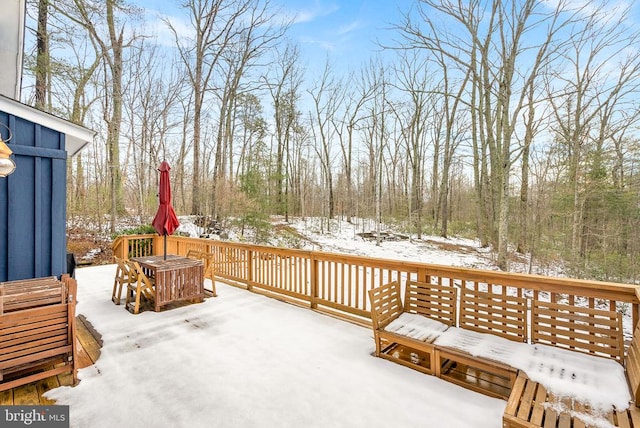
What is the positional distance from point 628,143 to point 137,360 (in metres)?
13.4

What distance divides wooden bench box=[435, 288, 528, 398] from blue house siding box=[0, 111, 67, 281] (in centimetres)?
474

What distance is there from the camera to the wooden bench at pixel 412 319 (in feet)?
9.21

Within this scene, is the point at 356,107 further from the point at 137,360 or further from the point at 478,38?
the point at 137,360

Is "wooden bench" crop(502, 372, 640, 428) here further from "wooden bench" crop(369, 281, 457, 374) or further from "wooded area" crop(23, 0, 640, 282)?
"wooded area" crop(23, 0, 640, 282)

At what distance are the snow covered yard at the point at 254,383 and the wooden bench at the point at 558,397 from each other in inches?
16.5

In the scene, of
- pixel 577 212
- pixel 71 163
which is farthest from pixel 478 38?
pixel 71 163

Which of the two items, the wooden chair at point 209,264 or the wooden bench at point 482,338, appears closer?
the wooden bench at point 482,338

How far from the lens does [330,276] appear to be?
4.37 meters

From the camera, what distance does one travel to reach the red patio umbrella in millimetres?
4938

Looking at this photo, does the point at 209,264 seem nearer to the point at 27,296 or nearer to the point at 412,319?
the point at 27,296

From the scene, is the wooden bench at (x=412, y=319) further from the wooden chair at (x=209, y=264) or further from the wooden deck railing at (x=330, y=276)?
the wooden chair at (x=209, y=264)

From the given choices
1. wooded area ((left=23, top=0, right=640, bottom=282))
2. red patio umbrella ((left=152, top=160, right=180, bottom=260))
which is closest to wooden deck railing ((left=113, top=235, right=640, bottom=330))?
red patio umbrella ((left=152, top=160, right=180, bottom=260))

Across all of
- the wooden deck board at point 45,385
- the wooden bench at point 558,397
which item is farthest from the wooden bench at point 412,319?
the wooden deck board at point 45,385

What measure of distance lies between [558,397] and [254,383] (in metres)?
2.25
